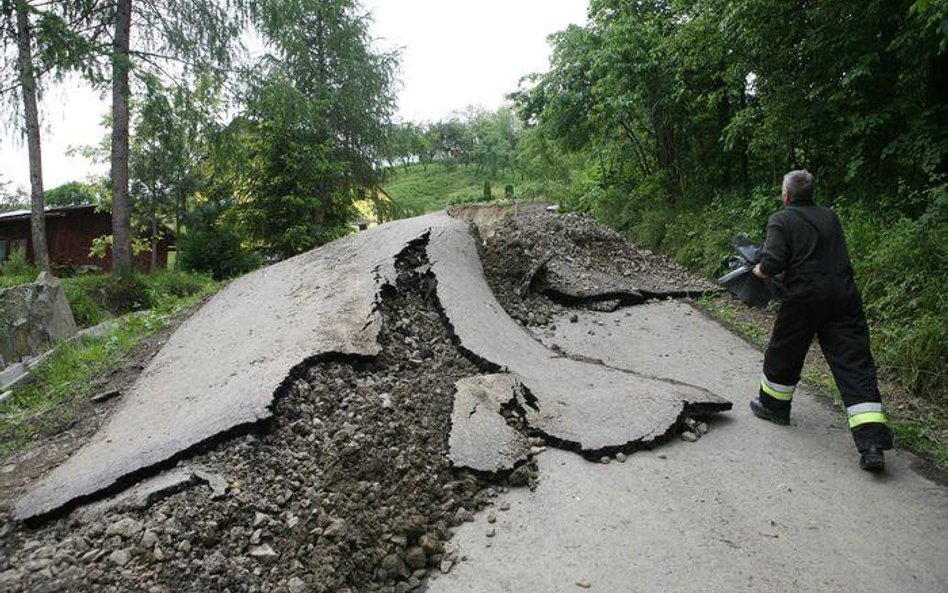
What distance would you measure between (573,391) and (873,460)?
1.99 meters

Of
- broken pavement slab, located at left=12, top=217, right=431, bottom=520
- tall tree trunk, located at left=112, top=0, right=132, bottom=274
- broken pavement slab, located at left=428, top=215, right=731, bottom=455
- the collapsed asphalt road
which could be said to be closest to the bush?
tall tree trunk, located at left=112, top=0, right=132, bottom=274

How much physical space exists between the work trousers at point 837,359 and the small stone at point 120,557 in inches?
160

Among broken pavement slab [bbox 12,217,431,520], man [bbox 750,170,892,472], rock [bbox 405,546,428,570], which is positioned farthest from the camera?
man [bbox 750,170,892,472]

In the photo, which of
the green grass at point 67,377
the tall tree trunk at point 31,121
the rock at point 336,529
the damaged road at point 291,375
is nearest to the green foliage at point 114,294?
the tall tree trunk at point 31,121

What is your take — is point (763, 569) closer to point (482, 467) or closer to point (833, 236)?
point (482, 467)

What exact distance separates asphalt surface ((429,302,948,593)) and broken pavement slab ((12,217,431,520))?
69.5 inches

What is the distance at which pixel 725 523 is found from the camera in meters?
3.10

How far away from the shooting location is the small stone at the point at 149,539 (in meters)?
2.61

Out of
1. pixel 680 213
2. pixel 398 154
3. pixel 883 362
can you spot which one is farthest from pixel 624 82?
pixel 398 154

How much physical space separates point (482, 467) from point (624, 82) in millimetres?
10126

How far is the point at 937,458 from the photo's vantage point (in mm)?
3652

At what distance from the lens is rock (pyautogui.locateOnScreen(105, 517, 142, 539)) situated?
268 cm

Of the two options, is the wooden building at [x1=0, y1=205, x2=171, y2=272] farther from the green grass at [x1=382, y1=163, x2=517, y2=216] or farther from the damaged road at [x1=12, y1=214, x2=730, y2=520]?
the green grass at [x1=382, y1=163, x2=517, y2=216]

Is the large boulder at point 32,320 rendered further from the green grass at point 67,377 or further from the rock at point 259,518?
the rock at point 259,518
